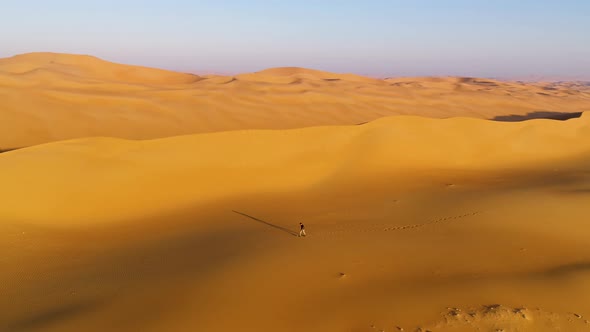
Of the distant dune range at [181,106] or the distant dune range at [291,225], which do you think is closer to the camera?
the distant dune range at [291,225]

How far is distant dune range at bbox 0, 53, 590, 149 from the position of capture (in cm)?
2023

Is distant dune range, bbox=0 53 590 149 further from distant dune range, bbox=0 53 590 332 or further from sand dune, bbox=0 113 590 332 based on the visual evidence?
sand dune, bbox=0 113 590 332

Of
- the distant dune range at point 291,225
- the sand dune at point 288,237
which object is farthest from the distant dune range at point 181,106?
the sand dune at point 288,237

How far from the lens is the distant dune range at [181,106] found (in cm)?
2023

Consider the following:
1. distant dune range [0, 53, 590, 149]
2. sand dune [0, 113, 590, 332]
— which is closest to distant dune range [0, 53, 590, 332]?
sand dune [0, 113, 590, 332]

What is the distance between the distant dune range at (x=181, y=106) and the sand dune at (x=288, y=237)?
272 inches

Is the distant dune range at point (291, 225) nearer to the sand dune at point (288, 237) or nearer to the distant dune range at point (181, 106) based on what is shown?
the sand dune at point (288, 237)

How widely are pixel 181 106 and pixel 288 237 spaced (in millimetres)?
19067

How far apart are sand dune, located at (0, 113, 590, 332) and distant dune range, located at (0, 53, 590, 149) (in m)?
6.91

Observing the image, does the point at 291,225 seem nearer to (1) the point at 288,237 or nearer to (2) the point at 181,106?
A: (1) the point at 288,237

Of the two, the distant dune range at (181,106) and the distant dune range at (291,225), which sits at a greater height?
the distant dune range at (181,106)

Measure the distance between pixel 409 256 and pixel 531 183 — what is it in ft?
30.5

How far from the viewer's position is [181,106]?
85.0 ft

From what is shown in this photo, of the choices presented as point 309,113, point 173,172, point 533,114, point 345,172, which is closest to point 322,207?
point 345,172
